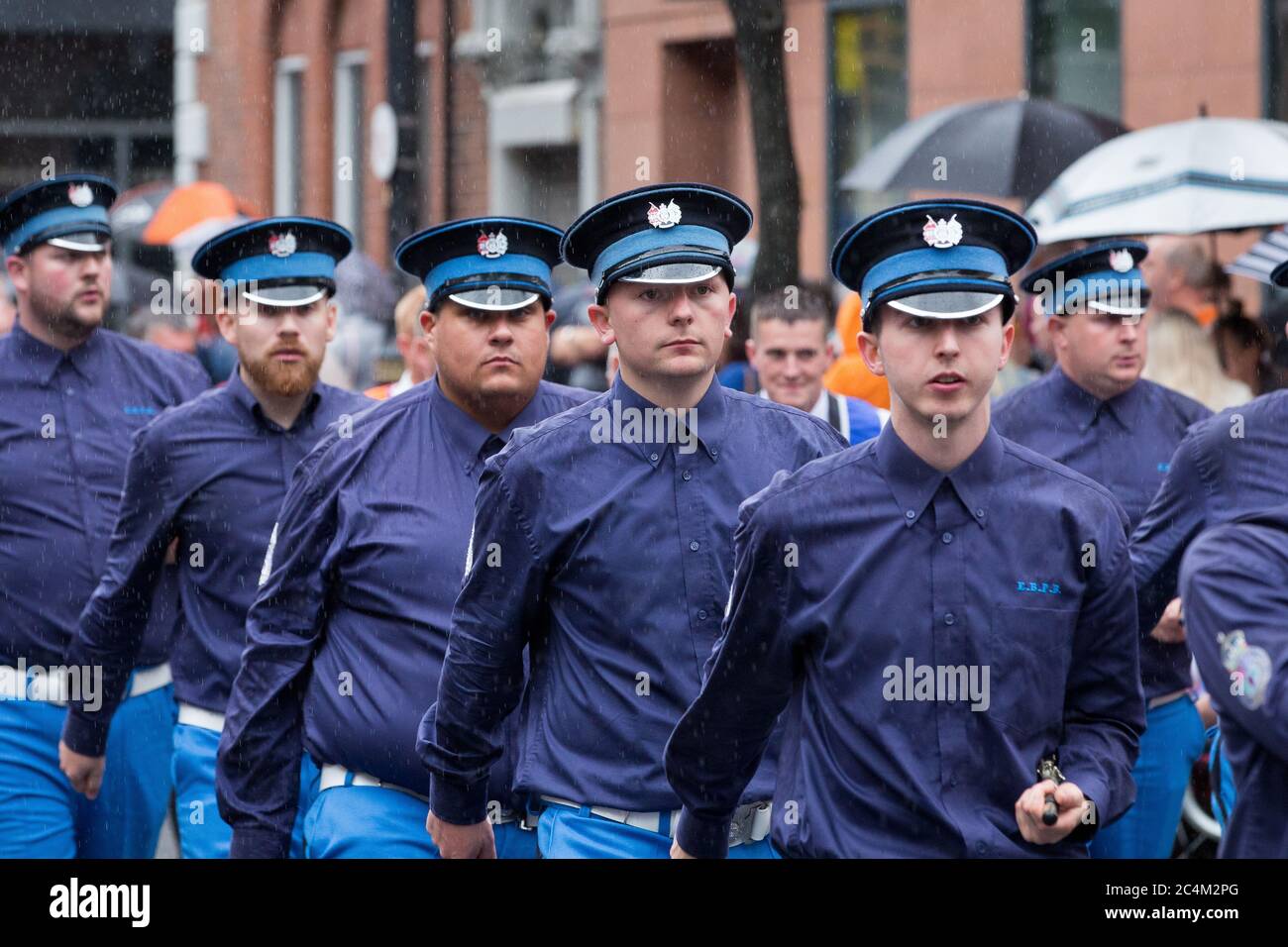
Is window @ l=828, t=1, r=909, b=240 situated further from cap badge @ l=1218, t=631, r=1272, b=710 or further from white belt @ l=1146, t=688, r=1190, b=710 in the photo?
cap badge @ l=1218, t=631, r=1272, b=710

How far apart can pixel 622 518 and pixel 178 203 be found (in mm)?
11926

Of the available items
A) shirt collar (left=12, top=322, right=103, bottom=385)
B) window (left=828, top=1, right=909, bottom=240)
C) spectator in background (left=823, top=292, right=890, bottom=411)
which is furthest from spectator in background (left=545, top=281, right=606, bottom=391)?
window (left=828, top=1, right=909, bottom=240)

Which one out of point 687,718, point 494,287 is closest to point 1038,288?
point 494,287

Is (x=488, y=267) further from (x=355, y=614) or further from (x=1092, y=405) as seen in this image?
(x=1092, y=405)

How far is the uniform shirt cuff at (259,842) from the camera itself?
571 centimetres

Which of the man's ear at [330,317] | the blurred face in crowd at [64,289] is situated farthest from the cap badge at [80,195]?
the man's ear at [330,317]

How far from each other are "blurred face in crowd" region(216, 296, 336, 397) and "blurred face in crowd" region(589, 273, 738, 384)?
6.29 ft

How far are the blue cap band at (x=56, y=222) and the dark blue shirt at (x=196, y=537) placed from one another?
49.6 inches

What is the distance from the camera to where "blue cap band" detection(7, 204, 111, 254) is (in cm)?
773

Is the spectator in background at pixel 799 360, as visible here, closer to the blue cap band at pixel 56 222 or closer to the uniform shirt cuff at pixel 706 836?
the blue cap band at pixel 56 222

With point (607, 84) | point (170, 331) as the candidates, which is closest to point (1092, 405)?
point (170, 331)

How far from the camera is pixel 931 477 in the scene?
415cm

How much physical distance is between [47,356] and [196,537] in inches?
48.2
